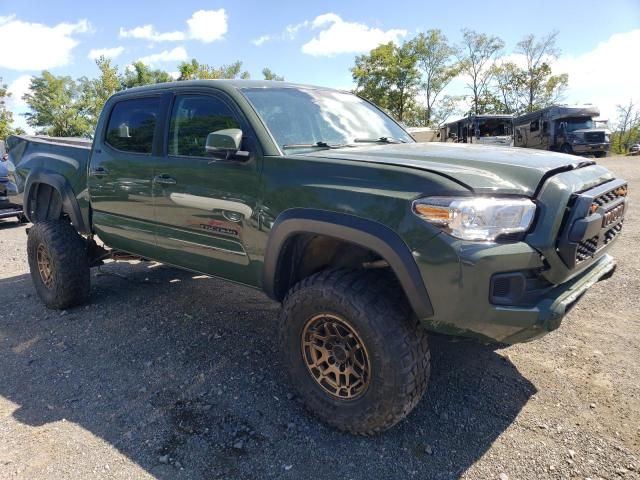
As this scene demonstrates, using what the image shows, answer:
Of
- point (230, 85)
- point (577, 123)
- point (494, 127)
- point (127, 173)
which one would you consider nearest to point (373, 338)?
point (230, 85)

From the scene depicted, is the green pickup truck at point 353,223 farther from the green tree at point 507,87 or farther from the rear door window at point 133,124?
the green tree at point 507,87

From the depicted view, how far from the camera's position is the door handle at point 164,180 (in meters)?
3.40

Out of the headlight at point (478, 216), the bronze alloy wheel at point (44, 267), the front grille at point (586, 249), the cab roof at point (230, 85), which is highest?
the cab roof at point (230, 85)

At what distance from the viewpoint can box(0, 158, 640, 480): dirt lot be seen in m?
→ 2.41

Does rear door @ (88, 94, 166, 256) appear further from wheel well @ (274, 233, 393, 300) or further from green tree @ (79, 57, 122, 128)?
green tree @ (79, 57, 122, 128)

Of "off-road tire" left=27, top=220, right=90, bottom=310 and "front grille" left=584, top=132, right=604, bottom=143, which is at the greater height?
"front grille" left=584, top=132, right=604, bottom=143

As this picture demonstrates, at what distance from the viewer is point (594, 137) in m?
21.9

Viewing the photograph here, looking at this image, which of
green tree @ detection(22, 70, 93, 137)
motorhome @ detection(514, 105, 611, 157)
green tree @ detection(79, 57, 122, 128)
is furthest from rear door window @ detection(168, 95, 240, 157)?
green tree @ detection(22, 70, 93, 137)

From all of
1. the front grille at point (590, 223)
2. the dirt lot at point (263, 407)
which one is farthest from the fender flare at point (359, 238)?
the front grille at point (590, 223)

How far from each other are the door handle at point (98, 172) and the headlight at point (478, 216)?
297 cm

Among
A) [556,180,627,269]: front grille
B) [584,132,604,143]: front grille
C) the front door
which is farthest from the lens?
[584,132,604,143]: front grille

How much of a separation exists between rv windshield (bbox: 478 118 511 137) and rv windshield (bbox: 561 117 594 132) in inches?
107

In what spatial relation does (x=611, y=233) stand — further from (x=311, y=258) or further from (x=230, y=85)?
(x=230, y=85)

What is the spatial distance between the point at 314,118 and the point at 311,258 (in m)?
1.02
